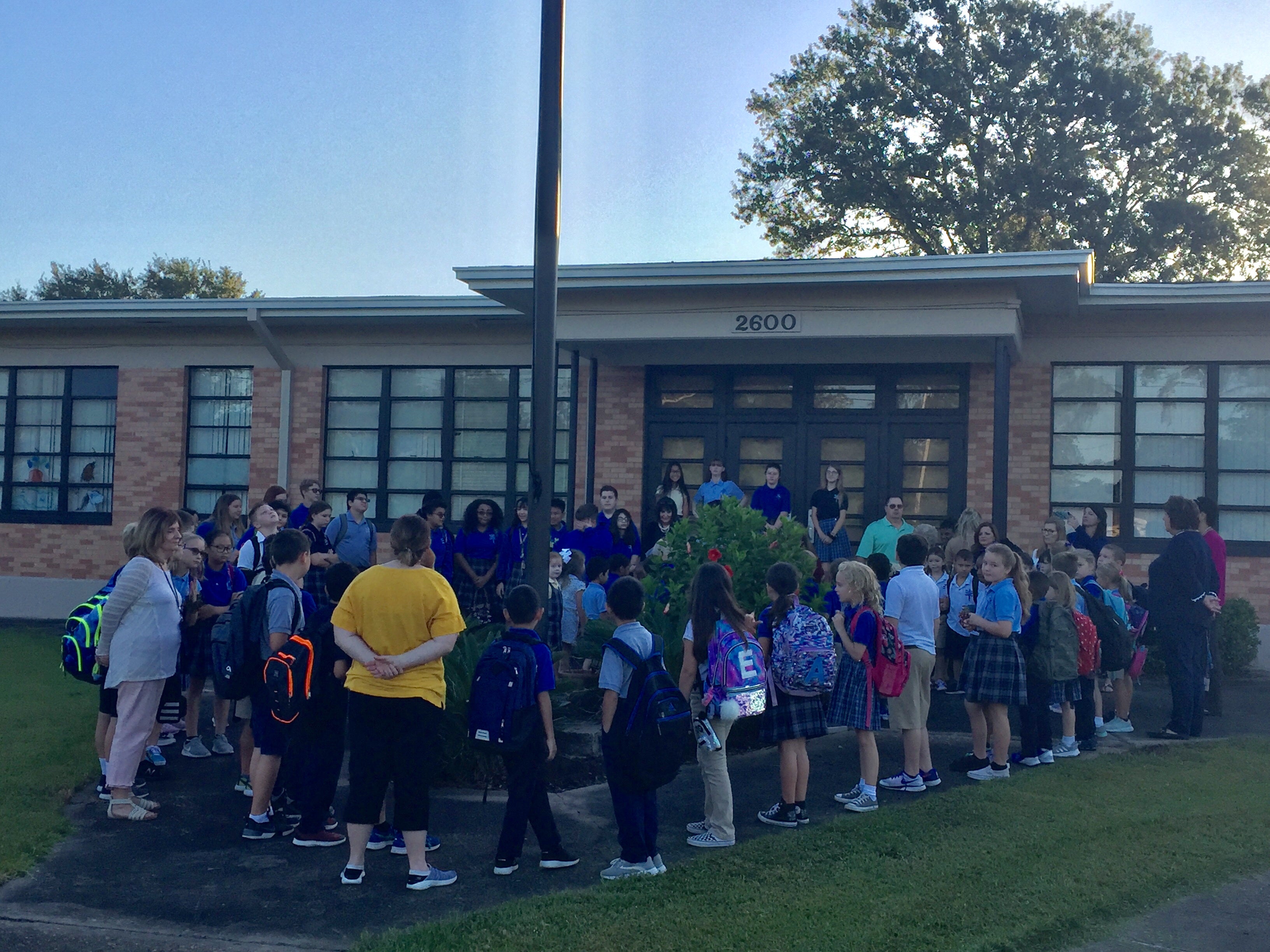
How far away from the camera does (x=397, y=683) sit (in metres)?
5.44

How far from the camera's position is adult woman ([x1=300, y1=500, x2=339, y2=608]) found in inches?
387

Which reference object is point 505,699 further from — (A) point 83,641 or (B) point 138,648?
(A) point 83,641

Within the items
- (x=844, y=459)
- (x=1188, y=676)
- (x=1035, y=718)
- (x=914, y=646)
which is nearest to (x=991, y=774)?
(x=1035, y=718)

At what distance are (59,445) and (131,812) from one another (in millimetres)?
11723

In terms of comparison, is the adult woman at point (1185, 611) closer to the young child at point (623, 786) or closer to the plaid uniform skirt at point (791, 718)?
the plaid uniform skirt at point (791, 718)

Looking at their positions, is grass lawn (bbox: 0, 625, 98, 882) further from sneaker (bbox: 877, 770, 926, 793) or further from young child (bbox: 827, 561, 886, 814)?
sneaker (bbox: 877, 770, 926, 793)

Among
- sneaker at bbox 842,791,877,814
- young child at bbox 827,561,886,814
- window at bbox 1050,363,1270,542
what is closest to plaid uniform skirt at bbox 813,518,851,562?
window at bbox 1050,363,1270,542

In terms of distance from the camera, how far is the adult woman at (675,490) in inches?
488

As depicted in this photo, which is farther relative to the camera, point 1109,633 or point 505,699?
point 1109,633

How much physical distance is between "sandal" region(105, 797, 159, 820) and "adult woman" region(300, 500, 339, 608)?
3.23 metres

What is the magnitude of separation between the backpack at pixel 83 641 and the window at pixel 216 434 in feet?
31.5

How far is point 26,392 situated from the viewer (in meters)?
16.9

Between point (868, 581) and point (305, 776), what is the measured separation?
3335 millimetres

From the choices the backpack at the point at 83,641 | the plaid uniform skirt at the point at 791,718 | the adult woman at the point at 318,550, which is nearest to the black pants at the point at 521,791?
the plaid uniform skirt at the point at 791,718
